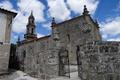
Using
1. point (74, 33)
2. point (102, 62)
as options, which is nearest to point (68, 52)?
point (74, 33)

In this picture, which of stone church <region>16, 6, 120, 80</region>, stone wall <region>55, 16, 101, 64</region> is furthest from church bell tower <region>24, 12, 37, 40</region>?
stone wall <region>55, 16, 101, 64</region>

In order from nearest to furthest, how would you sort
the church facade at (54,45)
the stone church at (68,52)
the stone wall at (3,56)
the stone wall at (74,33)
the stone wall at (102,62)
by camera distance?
the stone wall at (102,62) → the stone church at (68,52) → the stone wall at (3,56) → the church facade at (54,45) → the stone wall at (74,33)

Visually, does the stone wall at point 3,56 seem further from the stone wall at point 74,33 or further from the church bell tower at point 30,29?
the church bell tower at point 30,29

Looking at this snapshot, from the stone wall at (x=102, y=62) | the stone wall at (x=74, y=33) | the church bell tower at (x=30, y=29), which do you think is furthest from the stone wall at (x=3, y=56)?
the church bell tower at (x=30, y=29)

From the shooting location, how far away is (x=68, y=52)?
2338 cm

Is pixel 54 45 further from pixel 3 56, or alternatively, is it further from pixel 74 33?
pixel 74 33

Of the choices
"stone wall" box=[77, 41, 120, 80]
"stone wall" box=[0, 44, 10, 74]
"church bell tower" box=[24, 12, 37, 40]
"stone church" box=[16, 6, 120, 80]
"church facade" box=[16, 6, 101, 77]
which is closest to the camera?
"stone wall" box=[77, 41, 120, 80]

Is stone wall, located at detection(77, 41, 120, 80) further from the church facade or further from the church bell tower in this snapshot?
the church bell tower

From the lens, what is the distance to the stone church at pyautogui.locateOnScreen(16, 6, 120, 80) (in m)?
6.50

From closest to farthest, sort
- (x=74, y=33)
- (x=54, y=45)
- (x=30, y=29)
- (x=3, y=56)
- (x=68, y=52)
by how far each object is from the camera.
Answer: (x=3, y=56) < (x=54, y=45) < (x=68, y=52) < (x=74, y=33) < (x=30, y=29)

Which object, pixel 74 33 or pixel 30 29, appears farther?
pixel 30 29

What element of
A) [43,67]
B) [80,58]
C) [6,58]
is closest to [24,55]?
[43,67]

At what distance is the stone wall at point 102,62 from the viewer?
622 cm

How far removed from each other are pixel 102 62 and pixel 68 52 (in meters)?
17.0
